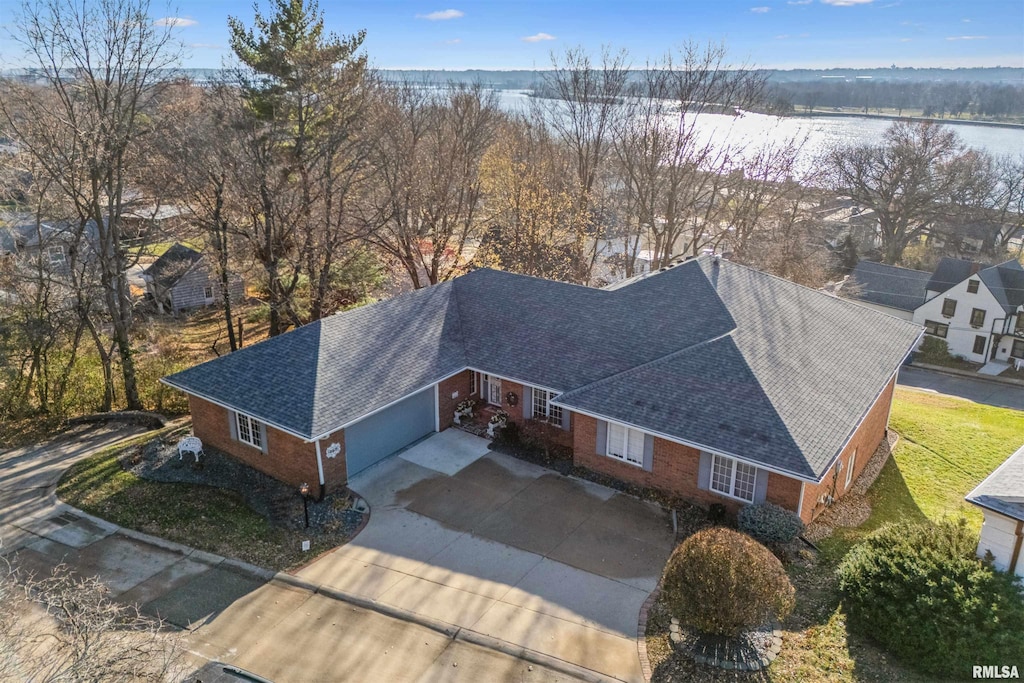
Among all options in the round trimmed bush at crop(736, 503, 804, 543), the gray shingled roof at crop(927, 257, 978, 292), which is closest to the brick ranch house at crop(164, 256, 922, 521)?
the round trimmed bush at crop(736, 503, 804, 543)

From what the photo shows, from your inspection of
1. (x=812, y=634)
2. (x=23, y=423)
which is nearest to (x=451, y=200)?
(x=23, y=423)

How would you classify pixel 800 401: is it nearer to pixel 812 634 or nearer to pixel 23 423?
pixel 812 634

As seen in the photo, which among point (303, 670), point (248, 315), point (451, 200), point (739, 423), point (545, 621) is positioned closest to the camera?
point (303, 670)

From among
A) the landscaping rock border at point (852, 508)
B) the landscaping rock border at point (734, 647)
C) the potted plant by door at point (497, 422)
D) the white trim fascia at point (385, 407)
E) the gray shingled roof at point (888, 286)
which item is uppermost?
the white trim fascia at point (385, 407)

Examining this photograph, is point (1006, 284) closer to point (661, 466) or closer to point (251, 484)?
point (661, 466)

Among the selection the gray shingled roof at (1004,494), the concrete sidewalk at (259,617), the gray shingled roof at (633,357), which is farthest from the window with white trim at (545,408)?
the gray shingled roof at (1004,494)

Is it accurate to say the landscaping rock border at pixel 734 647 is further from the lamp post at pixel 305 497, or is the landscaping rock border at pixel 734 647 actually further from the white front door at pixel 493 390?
the white front door at pixel 493 390

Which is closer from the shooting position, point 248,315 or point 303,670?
point 303,670
